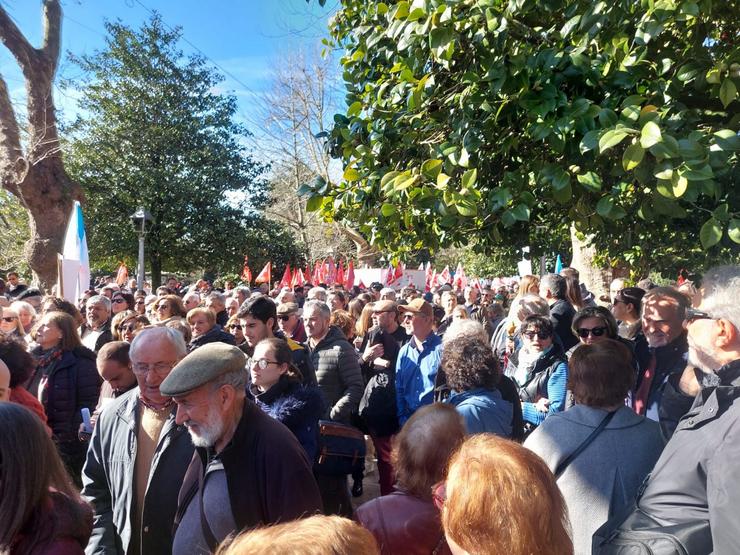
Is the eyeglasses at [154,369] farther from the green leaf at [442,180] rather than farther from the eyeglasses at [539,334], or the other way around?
the eyeglasses at [539,334]

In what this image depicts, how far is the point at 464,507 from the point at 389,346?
4.04m

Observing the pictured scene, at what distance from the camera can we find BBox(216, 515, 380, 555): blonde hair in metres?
1.07

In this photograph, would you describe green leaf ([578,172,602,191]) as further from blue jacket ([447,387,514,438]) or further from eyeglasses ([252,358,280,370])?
eyeglasses ([252,358,280,370])

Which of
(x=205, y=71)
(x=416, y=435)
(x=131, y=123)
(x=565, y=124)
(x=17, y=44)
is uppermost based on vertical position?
(x=205, y=71)

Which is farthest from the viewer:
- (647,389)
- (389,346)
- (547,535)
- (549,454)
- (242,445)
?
(389,346)

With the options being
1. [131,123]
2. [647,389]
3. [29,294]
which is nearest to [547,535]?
[647,389]

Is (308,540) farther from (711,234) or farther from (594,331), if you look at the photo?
(594,331)

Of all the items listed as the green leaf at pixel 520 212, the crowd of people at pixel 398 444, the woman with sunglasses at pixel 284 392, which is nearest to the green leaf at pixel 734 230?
the crowd of people at pixel 398 444

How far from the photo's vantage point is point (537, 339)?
426cm

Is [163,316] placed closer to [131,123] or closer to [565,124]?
[565,124]

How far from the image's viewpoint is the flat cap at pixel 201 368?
7.36ft

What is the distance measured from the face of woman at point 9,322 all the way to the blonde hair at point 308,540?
543 centimetres

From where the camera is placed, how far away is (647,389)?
398cm

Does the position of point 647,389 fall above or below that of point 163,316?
below
